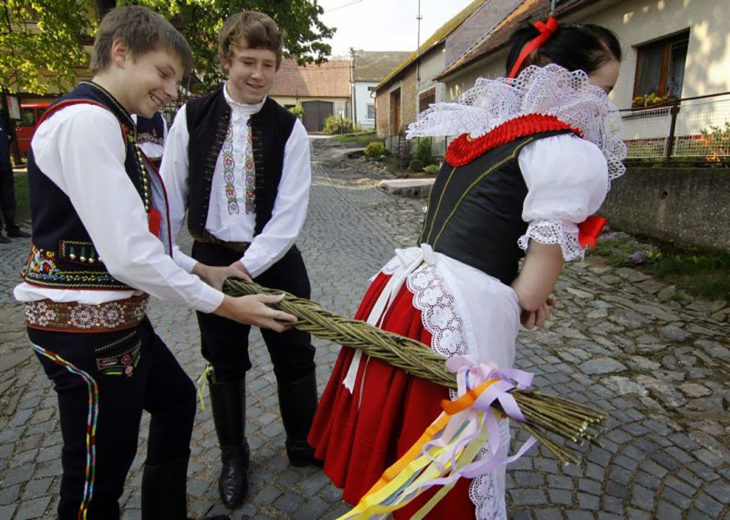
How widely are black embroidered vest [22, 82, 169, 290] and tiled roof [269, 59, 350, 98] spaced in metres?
41.7

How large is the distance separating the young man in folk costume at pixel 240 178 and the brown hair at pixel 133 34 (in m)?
0.60

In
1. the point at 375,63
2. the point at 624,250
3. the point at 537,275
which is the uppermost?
the point at 375,63

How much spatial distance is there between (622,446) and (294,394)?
72.4 inches

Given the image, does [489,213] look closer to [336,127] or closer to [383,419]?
[383,419]

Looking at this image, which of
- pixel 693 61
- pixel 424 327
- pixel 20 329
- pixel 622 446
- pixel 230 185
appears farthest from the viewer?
pixel 693 61

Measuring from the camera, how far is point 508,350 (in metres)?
1.48


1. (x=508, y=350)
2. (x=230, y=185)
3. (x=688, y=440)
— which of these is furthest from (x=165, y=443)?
(x=688, y=440)

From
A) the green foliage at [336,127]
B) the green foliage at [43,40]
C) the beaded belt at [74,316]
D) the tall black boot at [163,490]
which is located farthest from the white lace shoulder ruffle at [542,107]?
the green foliage at [336,127]

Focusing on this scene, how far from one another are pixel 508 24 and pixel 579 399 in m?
14.2

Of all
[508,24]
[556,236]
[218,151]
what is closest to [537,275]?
[556,236]

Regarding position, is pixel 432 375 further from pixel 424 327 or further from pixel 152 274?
pixel 152 274

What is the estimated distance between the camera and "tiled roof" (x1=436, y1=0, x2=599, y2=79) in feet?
30.2

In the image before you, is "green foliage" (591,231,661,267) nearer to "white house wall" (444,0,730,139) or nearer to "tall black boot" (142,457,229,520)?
"white house wall" (444,0,730,139)

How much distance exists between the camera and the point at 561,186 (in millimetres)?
1276
